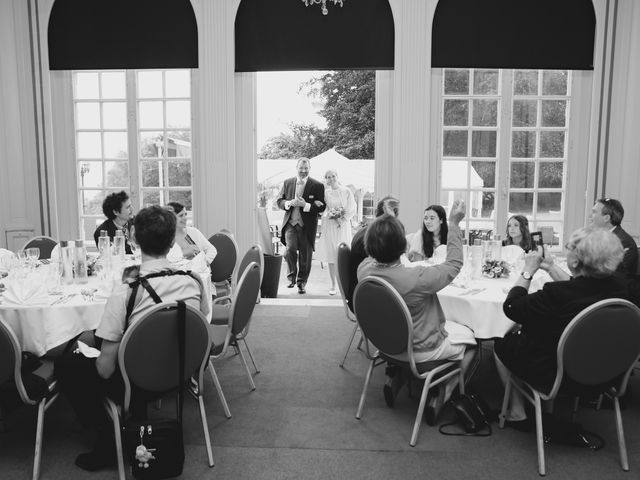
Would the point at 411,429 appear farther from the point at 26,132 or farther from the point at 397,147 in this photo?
the point at 26,132

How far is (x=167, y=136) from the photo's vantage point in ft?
22.0

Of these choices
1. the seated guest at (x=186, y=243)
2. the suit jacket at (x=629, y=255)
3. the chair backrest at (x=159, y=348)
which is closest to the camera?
the chair backrest at (x=159, y=348)

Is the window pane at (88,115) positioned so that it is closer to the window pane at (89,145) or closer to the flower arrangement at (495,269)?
the window pane at (89,145)

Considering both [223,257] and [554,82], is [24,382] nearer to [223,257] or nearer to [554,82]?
[223,257]

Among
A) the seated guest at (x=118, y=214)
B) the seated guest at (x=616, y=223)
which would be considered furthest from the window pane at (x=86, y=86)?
the seated guest at (x=616, y=223)

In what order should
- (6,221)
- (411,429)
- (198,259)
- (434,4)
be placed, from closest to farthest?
(411,429) → (198,259) → (434,4) → (6,221)

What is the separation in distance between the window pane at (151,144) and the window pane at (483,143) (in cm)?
360

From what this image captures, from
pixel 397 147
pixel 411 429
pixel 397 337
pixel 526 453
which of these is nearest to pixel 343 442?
pixel 411 429

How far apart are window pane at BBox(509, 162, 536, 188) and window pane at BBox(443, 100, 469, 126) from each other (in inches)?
29.8

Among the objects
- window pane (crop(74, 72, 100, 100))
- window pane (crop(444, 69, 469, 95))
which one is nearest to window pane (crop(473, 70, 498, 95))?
window pane (crop(444, 69, 469, 95))

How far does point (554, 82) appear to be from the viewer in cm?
635

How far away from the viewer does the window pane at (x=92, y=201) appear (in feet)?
22.5

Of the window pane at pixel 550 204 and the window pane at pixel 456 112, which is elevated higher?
the window pane at pixel 456 112

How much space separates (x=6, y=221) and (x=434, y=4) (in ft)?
17.3
